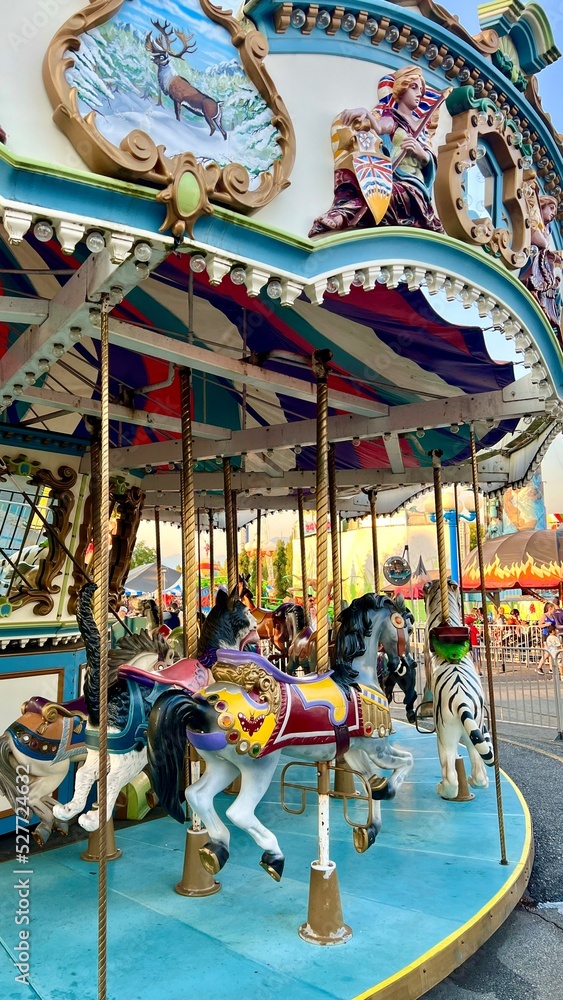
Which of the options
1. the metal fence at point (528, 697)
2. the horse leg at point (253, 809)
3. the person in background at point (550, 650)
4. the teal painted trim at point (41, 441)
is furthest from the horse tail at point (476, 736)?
the person in background at point (550, 650)

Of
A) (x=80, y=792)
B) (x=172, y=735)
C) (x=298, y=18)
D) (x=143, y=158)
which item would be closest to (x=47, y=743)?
(x=80, y=792)

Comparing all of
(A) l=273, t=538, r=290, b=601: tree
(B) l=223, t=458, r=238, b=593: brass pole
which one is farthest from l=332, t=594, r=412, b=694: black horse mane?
(A) l=273, t=538, r=290, b=601: tree

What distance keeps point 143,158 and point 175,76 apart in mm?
A: 432

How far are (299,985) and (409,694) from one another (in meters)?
2.01

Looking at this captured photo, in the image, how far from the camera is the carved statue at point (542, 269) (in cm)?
383

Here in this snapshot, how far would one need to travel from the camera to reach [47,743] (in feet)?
12.4

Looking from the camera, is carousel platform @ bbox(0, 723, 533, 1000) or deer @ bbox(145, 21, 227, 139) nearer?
deer @ bbox(145, 21, 227, 139)

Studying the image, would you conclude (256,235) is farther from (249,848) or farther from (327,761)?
(249,848)

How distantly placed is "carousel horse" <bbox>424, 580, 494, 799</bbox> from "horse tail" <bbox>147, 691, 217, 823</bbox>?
2275mm

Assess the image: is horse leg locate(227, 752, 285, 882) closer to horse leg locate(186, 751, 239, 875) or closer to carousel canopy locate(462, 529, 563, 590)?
horse leg locate(186, 751, 239, 875)

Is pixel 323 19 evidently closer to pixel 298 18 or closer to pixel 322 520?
pixel 298 18

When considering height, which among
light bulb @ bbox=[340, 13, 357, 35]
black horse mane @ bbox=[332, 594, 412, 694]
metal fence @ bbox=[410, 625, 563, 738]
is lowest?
metal fence @ bbox=[410, 625, 563, 738]

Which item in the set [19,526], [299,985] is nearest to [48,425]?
[19,526]

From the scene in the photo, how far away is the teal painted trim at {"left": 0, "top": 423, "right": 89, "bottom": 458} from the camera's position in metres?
4.57
